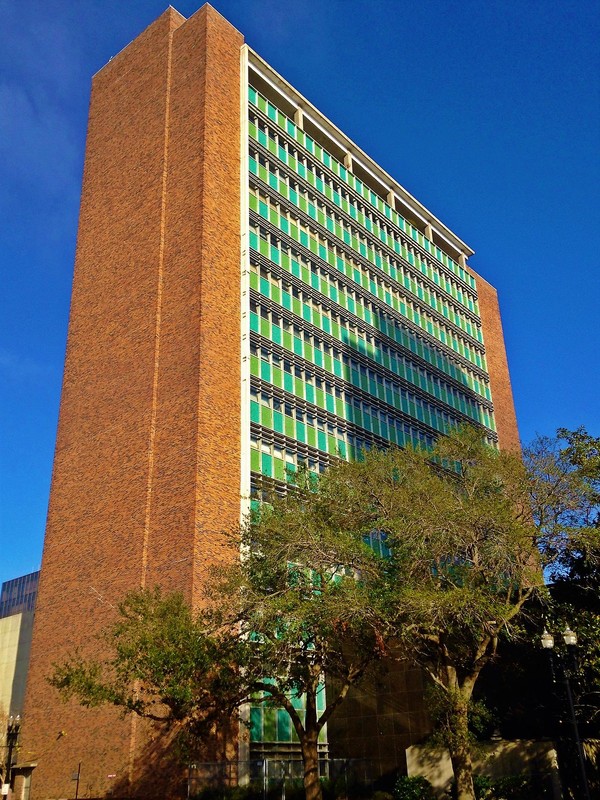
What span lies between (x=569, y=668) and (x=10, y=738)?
3350cm

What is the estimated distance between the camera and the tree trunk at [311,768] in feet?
97.5

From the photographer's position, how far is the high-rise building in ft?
142

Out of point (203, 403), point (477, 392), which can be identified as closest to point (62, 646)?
point (203, 403)

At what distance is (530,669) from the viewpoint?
1446 inches

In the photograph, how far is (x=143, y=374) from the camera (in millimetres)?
48844

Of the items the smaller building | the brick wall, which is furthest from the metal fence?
the brick wall

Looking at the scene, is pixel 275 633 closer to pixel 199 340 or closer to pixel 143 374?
pixel 199 340

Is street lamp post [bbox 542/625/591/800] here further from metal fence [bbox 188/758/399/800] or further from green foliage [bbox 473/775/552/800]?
metal fence [bbox 188/758/399/800]

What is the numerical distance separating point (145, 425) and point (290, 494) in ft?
51.0

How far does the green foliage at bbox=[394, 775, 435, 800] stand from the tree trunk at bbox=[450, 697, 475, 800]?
23.7 feet

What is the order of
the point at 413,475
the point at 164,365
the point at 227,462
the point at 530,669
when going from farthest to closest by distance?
the point at 164,365 → the point at 227,462 → the point at 530,669 → the point at 413,475

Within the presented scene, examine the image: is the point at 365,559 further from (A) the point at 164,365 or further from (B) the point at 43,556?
(B) the point at 43,556

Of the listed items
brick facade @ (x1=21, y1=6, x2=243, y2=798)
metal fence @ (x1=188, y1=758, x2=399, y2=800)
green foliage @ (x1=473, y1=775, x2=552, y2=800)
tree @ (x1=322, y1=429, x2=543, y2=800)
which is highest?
brick facade @ (x1=21, y1=6, x2=243, y2=798)

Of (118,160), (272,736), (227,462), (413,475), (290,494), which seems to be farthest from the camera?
(118,160)
